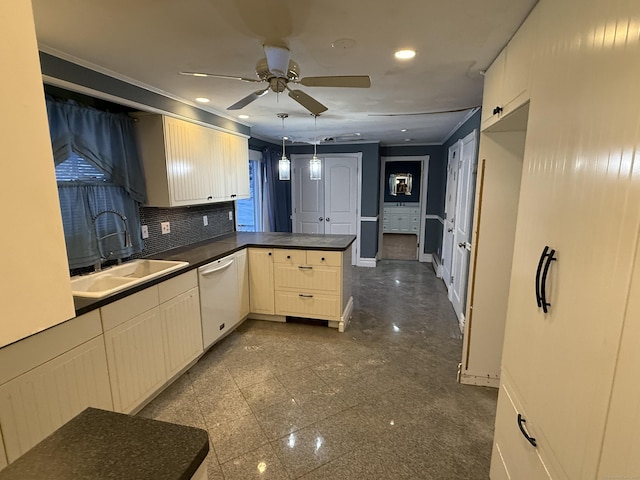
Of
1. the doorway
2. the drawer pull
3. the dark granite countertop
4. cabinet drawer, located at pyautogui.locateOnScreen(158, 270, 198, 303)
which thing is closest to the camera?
the dark granite countertop

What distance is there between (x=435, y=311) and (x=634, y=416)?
11.3 ft

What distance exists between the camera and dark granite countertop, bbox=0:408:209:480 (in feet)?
2.40

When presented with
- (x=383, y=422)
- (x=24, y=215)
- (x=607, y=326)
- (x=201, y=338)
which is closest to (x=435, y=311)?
(x=383, y=422)

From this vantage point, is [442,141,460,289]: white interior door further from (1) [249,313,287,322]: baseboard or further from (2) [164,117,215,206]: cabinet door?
(2) [164,117,215,206]: cabinet door

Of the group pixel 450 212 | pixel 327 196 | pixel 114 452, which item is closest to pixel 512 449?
pixel 114 452

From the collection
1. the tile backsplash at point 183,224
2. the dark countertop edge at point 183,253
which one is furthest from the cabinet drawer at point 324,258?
the tile backsplash at point 183,224

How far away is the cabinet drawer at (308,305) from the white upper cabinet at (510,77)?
2.20 m

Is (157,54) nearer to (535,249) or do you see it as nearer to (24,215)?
(24,215)

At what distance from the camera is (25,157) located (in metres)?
0.49

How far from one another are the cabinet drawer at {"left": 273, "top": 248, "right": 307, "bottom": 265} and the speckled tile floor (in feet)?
2.49

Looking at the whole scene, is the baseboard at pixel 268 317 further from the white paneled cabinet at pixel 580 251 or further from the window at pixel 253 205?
the white paneled cabinet at pixel 580 251

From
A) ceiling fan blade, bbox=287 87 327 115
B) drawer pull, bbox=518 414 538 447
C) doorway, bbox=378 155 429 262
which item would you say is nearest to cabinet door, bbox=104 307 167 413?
ceiling fan blade, bbox=287 87 327 115

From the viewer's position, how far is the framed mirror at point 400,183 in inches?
391

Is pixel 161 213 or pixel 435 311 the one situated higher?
pixel 161 213
